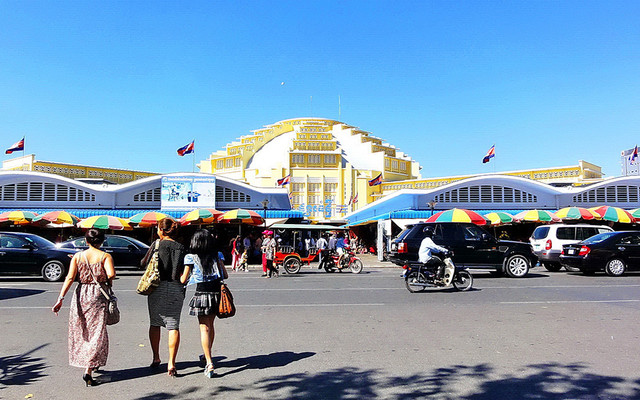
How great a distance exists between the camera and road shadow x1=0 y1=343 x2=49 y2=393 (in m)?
5.11

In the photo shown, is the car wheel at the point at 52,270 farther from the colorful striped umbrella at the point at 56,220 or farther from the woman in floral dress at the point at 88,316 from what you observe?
the woman in floral dress at the point at 88,316

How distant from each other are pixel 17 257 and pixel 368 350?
12.9 metres

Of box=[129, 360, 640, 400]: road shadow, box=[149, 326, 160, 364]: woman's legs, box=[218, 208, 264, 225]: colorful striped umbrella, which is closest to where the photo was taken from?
box=[129, 360, 640, 400]: road shadow

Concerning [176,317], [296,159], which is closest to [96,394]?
[176,317]

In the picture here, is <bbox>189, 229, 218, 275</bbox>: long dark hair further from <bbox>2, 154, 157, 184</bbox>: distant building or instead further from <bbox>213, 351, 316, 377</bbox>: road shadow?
<bbox>2, 154, 157, 184</bbox>: distant building

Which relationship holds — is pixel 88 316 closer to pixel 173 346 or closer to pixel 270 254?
pixel 173 346

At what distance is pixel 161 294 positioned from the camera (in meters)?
5.36

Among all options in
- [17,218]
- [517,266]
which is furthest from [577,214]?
[17,218]

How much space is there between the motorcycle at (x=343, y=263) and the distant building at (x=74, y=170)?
38765 millimetres

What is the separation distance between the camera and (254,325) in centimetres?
805

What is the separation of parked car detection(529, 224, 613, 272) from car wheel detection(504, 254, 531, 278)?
307 cm

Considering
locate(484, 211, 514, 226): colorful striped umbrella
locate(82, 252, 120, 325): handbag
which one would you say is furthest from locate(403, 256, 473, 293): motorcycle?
locate(484, 211, 514, 226): colorful striped umbrella

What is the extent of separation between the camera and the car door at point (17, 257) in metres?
14.9

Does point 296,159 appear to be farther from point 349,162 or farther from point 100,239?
point 100,239
